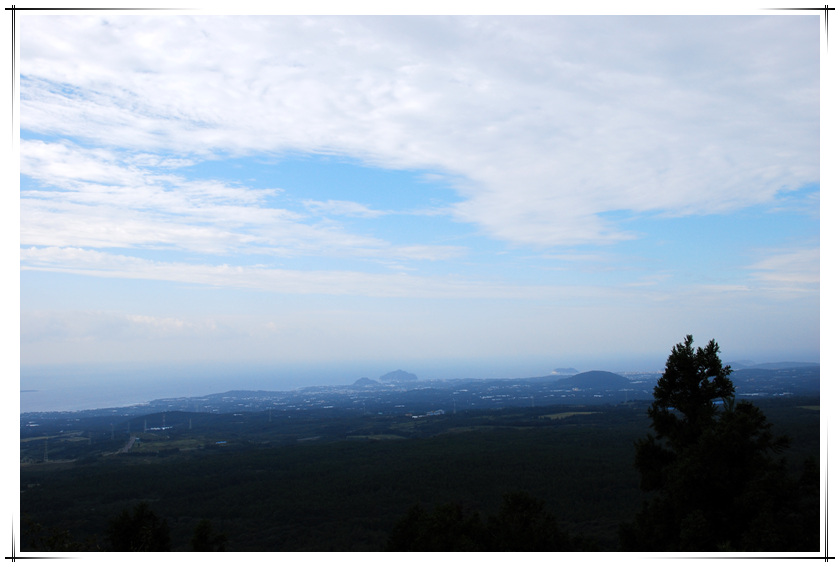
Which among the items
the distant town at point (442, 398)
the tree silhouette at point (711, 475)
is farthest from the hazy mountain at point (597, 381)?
the tree silhouette at point (711, 475)

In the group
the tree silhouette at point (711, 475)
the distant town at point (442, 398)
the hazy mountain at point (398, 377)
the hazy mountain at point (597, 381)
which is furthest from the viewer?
the hazy mountain at point (398, 377)

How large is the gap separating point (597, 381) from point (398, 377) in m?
49.8

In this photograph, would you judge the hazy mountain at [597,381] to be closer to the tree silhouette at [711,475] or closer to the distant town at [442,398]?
the distant town at [442,398]

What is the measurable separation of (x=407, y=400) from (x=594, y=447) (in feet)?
120

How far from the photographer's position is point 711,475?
15.3 ft

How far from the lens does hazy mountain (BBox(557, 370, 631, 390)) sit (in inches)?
1678

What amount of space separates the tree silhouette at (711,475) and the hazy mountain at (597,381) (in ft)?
119

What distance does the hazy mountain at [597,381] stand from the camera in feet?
140

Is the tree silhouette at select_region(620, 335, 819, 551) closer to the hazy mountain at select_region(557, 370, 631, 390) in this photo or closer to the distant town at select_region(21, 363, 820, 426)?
the distant town at select_region(21, 363, 820, 426)

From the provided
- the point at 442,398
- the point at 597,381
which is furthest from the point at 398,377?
the point at 597,381

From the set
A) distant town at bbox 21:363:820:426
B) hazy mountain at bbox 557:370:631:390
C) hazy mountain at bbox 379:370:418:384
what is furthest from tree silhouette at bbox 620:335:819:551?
hazy mountain at bbox 379:370:418:384
